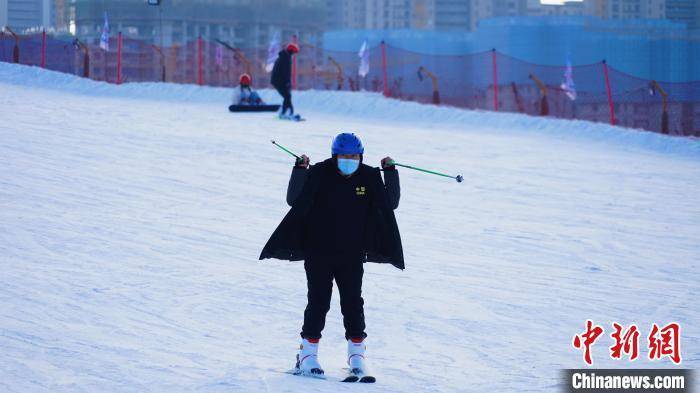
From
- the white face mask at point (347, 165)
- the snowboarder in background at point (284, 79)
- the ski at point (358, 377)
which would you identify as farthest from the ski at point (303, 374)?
the snowboarder in background at point (284, 79)

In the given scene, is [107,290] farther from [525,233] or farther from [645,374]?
[525,233]

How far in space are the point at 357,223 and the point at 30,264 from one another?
4.65m

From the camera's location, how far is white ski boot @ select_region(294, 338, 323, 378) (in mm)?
6770

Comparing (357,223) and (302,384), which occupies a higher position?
(357,223)

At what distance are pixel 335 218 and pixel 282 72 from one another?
18748 mm

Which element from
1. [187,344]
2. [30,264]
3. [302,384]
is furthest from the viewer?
[30,264]

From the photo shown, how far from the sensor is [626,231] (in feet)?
44.1

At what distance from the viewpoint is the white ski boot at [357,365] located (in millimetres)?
6711

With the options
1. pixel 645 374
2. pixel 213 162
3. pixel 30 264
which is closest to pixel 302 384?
pixel 645 374

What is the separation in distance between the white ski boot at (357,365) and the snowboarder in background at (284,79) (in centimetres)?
1807

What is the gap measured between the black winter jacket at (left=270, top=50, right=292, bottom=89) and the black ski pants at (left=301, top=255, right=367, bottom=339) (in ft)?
59.8

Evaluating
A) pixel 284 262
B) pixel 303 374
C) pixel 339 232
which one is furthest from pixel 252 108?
pixel 339 232
